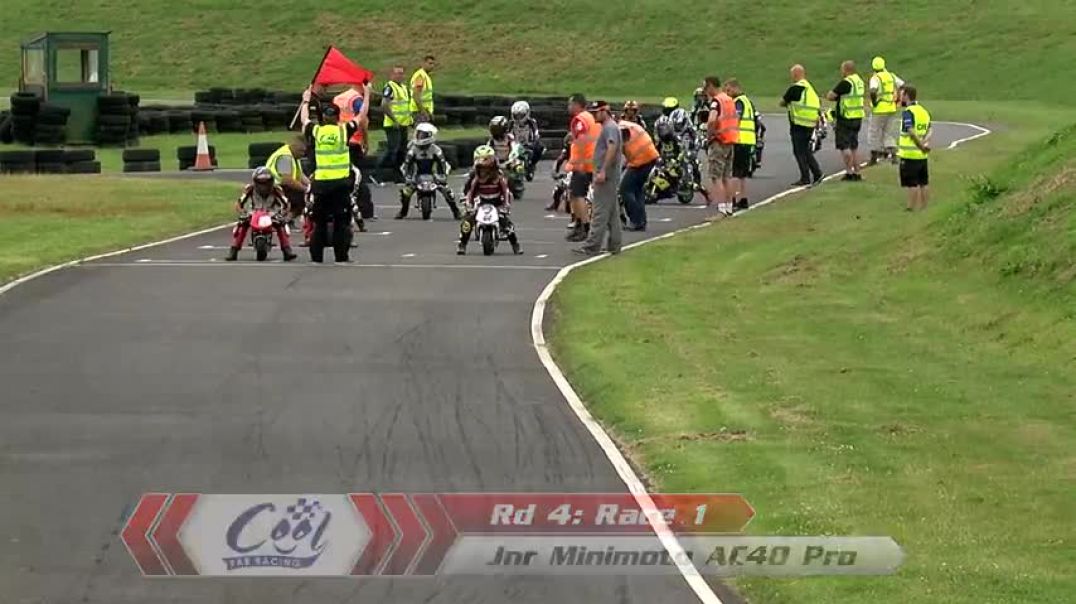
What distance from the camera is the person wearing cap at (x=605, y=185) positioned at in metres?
25.4

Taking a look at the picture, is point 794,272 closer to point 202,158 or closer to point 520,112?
point 520,112

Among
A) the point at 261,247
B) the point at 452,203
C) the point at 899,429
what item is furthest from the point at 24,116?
the point at 899,429

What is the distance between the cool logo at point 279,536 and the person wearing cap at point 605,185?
14.0 metres

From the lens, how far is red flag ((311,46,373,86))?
100 feet

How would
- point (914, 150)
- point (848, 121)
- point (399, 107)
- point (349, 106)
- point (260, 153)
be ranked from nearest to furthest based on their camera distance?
1. point (914, 150)
2. point (349, 106)
3. point (848, 121)
4. point (399, 107)
5. point (260, 153)

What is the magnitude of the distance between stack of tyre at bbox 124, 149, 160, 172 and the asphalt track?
49.1ft

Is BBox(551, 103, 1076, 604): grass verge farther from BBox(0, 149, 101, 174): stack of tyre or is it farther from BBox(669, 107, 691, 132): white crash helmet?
BBox(0, 149, 101, 174): stack of tyre

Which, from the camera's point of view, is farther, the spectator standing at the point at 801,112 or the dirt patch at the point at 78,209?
the spectator standing at the point at 801,112

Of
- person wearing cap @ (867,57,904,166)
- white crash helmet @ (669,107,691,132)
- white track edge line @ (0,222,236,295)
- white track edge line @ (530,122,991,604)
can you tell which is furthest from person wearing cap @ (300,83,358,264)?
person wearing cap @ (867,57,904,166)

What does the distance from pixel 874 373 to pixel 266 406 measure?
4.79 meters

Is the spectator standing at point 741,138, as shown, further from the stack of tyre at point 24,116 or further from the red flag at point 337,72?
the stack of tyre at point 24,116

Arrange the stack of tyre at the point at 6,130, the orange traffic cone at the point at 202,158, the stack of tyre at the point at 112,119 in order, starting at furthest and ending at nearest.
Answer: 1. the stack of tyre at the point at 112,119
2. the stack of tyre at the point at 6,130
3. the orange traffic cone at the point at 202,158

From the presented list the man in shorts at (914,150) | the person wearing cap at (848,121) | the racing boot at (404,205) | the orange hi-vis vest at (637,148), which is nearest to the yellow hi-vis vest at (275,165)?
the racing boot at (404,205)

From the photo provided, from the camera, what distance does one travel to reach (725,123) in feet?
97.5
